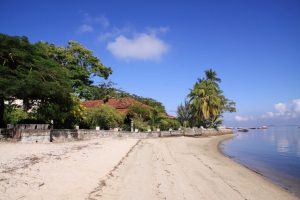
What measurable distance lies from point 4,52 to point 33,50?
221 centimetres

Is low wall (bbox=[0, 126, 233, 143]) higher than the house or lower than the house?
lower

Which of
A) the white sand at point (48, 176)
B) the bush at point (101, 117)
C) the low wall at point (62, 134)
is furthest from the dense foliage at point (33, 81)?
the white sand at point (48, 176)

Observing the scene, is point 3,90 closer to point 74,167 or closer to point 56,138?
point 56,138

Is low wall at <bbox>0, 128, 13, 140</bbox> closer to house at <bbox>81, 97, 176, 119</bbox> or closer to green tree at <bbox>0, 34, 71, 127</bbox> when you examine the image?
green tree at <bbox>0, 34, 71, 127</bbox>

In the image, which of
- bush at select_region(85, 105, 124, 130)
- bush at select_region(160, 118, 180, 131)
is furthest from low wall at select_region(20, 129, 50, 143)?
bush at select_region(160, 118, 180, 131)

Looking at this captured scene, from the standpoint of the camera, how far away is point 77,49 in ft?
121

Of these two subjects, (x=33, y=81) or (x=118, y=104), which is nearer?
(x=33, y=81)

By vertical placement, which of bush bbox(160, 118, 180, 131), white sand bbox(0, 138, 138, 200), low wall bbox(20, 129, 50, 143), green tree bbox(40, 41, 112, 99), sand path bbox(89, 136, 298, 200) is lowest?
sand path bbox(89, 136, 298, 200)

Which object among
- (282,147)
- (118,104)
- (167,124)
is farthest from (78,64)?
(282,147)

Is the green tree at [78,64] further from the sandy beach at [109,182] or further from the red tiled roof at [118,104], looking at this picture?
the sandy beach at [109,182]

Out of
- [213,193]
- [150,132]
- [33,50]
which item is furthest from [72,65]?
[213,193]

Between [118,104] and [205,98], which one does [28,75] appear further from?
[205,98]

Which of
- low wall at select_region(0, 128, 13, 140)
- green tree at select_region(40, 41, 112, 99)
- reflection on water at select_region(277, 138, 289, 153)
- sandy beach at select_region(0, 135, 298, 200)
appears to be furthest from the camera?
green tree at select_region(40, 41, 112, 99)

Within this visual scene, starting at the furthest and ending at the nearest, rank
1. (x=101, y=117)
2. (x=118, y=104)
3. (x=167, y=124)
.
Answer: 1. (x=167, y=124)
2. (x=118, y=104)
3. (x=101, y=117)
